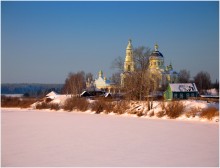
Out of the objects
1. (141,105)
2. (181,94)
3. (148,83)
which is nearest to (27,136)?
(141,105)

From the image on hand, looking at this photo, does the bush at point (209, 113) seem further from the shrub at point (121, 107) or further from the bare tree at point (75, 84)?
the bare tree at point (75, 84)

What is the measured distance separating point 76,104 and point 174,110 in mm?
14430

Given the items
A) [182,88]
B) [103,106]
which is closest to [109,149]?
[103,106]

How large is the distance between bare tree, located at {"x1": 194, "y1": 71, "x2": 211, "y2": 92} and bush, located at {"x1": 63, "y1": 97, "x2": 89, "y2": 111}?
A: 41908 millimetres

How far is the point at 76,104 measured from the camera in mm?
37469

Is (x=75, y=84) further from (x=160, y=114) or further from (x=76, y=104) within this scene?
(x=160, y=114)

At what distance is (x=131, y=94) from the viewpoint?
37969mm

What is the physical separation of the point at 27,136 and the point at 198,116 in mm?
13417

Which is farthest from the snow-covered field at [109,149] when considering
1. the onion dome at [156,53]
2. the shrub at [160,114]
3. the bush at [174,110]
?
the onion dome at [156,53]

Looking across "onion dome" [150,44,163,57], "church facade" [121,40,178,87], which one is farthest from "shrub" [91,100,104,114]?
"onion dome" [150,44,163,57]

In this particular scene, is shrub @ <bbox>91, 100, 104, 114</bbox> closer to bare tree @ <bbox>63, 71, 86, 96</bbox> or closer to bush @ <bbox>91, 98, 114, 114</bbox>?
bush @ <bbox>91, 98, 114, 114</bbox>

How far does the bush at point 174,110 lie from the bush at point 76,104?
38.8 feet

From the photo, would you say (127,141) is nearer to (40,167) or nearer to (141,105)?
(40,167)

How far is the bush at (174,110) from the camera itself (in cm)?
2569
